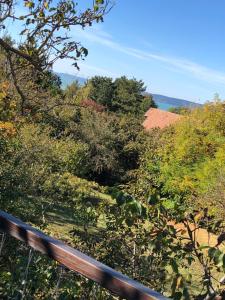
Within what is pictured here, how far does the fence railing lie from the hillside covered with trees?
251 millimetres

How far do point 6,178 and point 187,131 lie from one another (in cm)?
2187

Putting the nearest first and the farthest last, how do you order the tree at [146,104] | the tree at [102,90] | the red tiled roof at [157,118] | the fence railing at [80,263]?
the fence railing at [80,263] → the red tiled roof at [157,118] → the tree at [102,90] → the tree at [146,104]

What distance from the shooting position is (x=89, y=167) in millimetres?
30875

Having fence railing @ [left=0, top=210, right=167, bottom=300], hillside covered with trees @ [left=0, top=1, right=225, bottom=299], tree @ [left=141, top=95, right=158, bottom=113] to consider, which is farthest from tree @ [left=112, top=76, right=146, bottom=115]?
fence railing @ [left=0, top=210, right=167, bottom=300]

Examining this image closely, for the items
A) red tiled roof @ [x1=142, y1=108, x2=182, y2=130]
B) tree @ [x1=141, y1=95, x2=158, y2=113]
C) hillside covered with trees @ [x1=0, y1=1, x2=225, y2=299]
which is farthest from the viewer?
tree @ [x1=141, y1=95, x2=158, y2=113]

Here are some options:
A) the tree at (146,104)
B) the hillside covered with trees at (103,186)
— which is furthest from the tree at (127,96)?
the hillside covered with trees at (103,186)

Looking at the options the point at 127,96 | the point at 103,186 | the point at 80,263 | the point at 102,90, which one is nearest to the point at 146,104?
the point at 127,96

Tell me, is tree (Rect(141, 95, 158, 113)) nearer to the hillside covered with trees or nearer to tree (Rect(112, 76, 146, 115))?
tree (Rect(112, 76, 146, 115))

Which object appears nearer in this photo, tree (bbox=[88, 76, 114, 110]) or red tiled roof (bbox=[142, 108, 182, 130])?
red tiled roof (bbox=[142, 108, 182, 130])

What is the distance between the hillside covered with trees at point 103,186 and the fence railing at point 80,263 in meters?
0.25

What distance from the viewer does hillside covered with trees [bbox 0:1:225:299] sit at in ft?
8.98

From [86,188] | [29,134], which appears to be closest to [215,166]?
[29,134]

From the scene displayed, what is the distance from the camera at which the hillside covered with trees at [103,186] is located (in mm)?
2736

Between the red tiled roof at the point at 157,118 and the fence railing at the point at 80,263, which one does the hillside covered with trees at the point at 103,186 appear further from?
the red tiled roof at the point at 157,118
